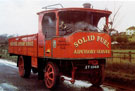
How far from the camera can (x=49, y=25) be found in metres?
7.93

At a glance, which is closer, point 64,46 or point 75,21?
point 64,46

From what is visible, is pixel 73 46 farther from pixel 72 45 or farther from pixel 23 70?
pixel 23 70

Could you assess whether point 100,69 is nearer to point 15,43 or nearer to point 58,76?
point 58,76

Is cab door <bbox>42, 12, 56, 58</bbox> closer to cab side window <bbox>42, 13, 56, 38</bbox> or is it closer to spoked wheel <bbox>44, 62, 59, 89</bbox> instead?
cab side window <bbox>42, 13, 56, 38</bbox>

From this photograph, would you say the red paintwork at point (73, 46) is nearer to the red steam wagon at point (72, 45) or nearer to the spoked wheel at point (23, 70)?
the red steam wagon at point (72, 45)

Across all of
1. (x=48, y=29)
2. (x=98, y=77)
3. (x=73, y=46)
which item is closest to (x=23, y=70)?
(x=48, y=29)

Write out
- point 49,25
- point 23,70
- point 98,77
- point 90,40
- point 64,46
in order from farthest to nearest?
point 23,70 < point 49,25 < point 98,77 < point 90,40 < point 64,46

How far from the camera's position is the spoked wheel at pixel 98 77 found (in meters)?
7.45

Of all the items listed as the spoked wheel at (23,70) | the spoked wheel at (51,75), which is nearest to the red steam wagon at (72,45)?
the spoked wheel at (51,75)

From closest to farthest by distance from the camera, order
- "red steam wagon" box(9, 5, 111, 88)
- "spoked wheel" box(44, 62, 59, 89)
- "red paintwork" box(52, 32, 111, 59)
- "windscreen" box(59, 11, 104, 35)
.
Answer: "red paintwork" box(52, 32, 111, 59) → "red steam wagon" box(9, 5, 111, 88) → "spoked wheel" box(44, 62, 59, 89) → "windscreen" box(59, 11, 104, 35)

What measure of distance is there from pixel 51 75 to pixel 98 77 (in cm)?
189

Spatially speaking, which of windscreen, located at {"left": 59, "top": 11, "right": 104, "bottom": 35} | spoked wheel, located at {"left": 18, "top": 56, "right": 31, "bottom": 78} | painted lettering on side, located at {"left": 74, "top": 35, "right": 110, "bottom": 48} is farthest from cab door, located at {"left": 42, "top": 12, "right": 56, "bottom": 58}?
spoked wheel, located at {"left": 18, "top": 56, "right": 31, "bottom": 78}

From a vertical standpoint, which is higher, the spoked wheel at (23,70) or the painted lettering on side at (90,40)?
the painted lettering on side at (90,40)

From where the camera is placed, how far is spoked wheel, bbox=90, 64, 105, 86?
745cm
